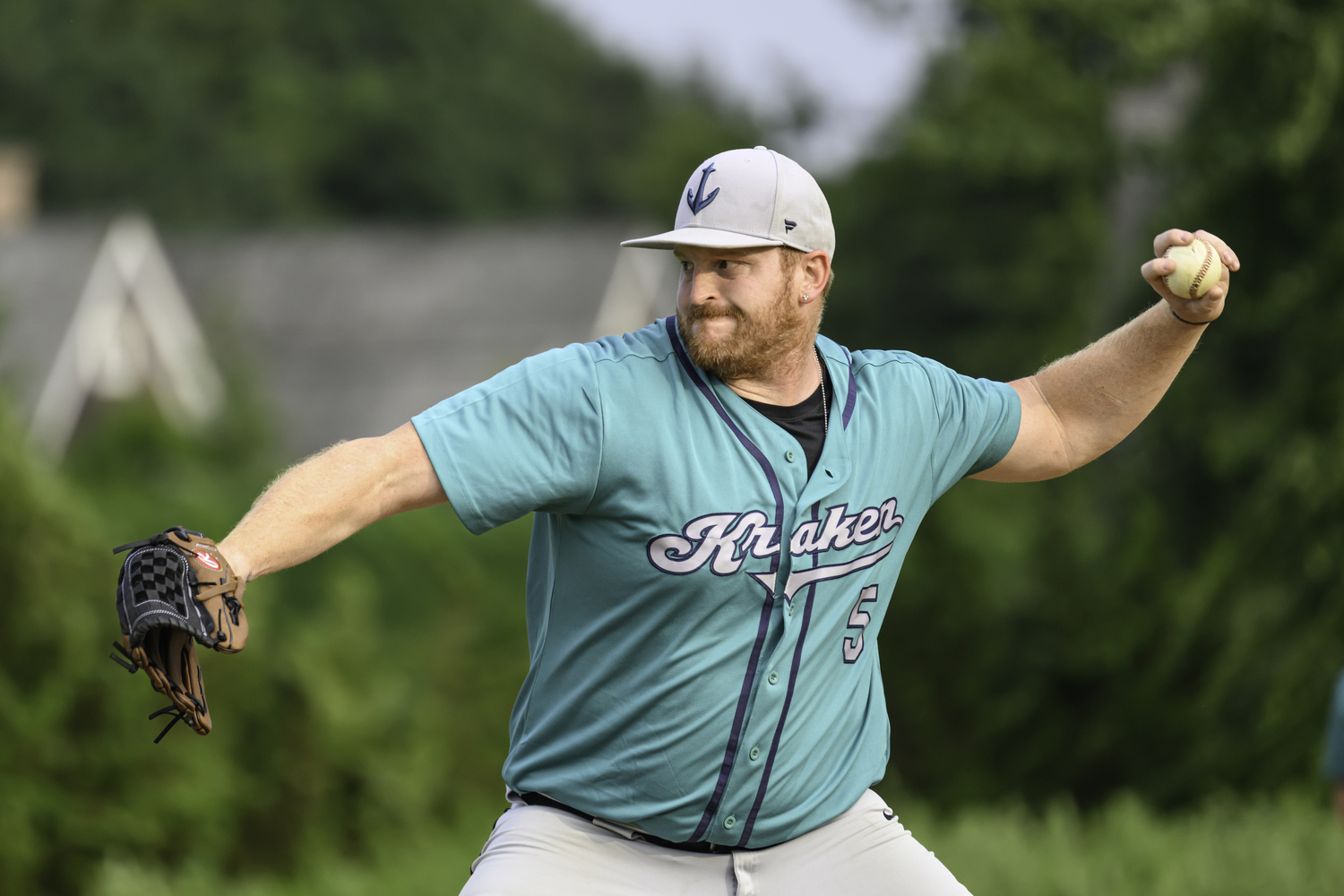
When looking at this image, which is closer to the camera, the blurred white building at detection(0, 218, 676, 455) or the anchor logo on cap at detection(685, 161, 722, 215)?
the anchor logo on cap at detection(685, 161, 722, 215)

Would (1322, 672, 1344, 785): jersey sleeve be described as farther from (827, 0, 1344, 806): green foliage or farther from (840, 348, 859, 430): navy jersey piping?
(827, 0, 1344, 806): green foliage

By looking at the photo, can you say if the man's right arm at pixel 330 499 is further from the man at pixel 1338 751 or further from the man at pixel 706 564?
the man at pixel 1338 751

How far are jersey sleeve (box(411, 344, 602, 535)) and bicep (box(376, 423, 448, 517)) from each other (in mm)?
25

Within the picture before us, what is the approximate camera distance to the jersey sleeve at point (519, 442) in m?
3.45

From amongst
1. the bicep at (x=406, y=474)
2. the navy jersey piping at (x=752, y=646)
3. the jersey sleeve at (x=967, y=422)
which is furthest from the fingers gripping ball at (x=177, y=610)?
the jersey sleeve at (x=967, y=422)

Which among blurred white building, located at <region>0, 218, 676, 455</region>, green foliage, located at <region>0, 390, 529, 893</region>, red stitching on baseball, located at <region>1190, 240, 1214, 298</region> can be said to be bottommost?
green foliage, located at <region>0, 390, 529, 893</region>

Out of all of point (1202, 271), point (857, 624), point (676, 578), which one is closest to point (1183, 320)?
point (1202, 271)

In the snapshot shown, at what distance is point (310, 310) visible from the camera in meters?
33.5

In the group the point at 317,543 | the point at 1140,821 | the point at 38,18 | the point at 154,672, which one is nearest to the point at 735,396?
the point at 317,543

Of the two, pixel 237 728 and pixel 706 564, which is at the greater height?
pixel 706 564

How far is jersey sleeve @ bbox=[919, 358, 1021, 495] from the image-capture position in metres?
4.15

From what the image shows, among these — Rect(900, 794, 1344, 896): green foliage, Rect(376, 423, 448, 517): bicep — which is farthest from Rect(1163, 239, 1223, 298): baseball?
Rect(900, 794, 1344, 896): green foliage

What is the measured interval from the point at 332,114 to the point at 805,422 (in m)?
57.1

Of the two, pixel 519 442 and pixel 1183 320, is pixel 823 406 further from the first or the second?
pixel 1183 320
